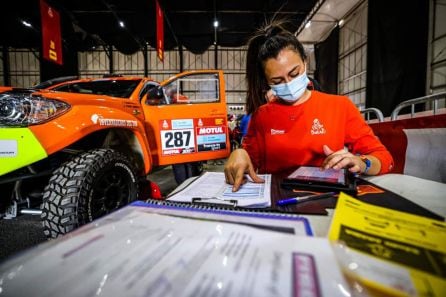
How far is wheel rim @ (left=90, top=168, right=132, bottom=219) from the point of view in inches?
50.9

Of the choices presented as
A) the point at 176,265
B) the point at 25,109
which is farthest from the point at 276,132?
the point at 25,109

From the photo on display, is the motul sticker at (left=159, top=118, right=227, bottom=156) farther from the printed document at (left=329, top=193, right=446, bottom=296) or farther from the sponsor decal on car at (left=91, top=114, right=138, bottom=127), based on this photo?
the printed document at (left=329, top=193, right=446, bottom=296)

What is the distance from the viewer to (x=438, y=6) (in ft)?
18.7

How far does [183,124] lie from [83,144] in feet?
3.79

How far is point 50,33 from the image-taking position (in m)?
6.06

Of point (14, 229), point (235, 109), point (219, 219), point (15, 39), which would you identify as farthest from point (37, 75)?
point (219, 219)

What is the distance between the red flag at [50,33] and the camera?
19.0ft

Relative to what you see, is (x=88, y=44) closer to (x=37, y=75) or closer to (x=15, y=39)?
(x=15, y=39)

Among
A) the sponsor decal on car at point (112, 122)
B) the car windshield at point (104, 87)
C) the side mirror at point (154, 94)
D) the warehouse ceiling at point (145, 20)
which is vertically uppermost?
the warehouse ceiling at point (145, 20)

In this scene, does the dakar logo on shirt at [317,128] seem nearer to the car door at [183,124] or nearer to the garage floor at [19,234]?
the car door at [183,124]

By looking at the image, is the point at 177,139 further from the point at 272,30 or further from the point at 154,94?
the point at 272,30

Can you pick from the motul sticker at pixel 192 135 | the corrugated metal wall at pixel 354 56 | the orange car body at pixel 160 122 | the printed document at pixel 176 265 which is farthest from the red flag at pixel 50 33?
the corrugated metal wall at pixel 354 56

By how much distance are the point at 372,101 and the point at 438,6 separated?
2635mm

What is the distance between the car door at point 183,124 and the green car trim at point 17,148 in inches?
57.8
